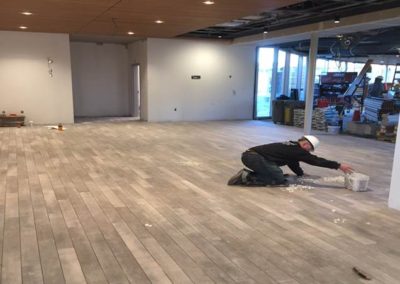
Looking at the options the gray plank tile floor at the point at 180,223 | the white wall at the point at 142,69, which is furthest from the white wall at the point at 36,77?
the gray plank tile floor at the point at 180,223

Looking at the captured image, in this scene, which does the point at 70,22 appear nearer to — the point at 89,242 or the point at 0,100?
the point at 0,100

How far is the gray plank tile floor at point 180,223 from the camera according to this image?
2.78 meters

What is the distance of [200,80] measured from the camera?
13.0 m

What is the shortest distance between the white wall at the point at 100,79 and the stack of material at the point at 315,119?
6.39m

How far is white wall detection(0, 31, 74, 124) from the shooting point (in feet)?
35.8

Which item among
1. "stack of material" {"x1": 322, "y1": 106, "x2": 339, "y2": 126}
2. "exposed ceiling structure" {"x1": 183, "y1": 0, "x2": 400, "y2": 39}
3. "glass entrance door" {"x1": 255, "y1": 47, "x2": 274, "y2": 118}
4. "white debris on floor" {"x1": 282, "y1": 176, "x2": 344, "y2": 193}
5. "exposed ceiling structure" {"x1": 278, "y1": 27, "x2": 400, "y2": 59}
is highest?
"exposed ceiling structure" {"x1": 183, "y1": 0, "x2": 400, "y2": 39}

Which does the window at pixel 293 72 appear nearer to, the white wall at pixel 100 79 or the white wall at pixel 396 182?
the white wall at pixel 100 79

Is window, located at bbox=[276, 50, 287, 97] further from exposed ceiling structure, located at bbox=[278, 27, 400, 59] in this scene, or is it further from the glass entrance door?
exposed ceiling structure, located at bbox=[278, 27, 400, 59]

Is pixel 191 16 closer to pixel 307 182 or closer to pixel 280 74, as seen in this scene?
pixel 307 182

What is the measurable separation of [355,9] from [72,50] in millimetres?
9631

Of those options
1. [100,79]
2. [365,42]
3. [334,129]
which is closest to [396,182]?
[334,129]

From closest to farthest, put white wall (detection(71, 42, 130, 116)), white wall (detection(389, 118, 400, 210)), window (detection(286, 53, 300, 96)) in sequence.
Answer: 1. white wall (detection(389, 118, 400, 210))
2. white wall (detection(71, 42, 130, 116))
3. window (detection(286, 53, 300, 96))

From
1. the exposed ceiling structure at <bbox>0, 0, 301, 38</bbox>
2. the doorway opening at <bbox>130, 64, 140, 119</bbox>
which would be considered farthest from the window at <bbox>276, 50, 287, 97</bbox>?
the exposed ceiling structure at <bbox>0, 0, 301, 38</bbox>

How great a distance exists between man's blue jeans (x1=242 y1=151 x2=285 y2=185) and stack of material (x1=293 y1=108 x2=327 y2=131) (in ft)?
21.3
